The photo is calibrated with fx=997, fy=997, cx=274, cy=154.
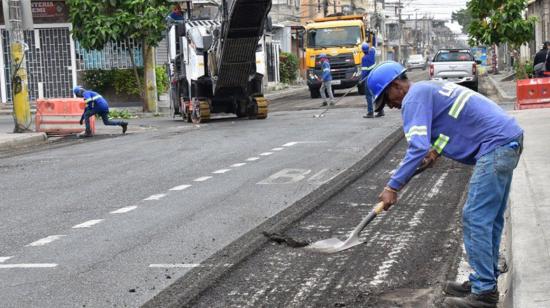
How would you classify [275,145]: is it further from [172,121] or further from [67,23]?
[67,23]

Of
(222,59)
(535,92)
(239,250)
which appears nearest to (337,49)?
(222,59)

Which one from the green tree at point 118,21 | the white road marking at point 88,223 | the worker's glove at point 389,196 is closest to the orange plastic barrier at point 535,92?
the green tree at point 118,21

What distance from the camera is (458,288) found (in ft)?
21.8

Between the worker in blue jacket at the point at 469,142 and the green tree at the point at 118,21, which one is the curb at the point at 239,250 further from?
the green tree at the point at 118,21

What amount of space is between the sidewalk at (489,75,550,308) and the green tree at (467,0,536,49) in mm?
17744

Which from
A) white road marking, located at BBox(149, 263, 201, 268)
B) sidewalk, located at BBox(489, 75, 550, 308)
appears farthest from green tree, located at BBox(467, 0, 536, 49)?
white road marking, located at BBox(149, 263, 201, 268)

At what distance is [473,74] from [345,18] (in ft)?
23.5

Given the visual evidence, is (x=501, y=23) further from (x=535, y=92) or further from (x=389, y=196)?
(x=389, y=196)

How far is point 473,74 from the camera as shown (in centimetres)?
3688

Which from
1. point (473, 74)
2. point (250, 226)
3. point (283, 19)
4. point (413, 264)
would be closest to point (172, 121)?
point (473, 74)

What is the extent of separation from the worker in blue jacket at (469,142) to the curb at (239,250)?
170 cm

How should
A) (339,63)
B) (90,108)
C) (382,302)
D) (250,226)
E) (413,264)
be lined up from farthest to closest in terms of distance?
(339,63), (90,108), (250,226), (413,264), (382,302)

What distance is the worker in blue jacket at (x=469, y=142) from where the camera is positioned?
6125 mm

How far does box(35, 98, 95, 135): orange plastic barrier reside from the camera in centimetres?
2475
